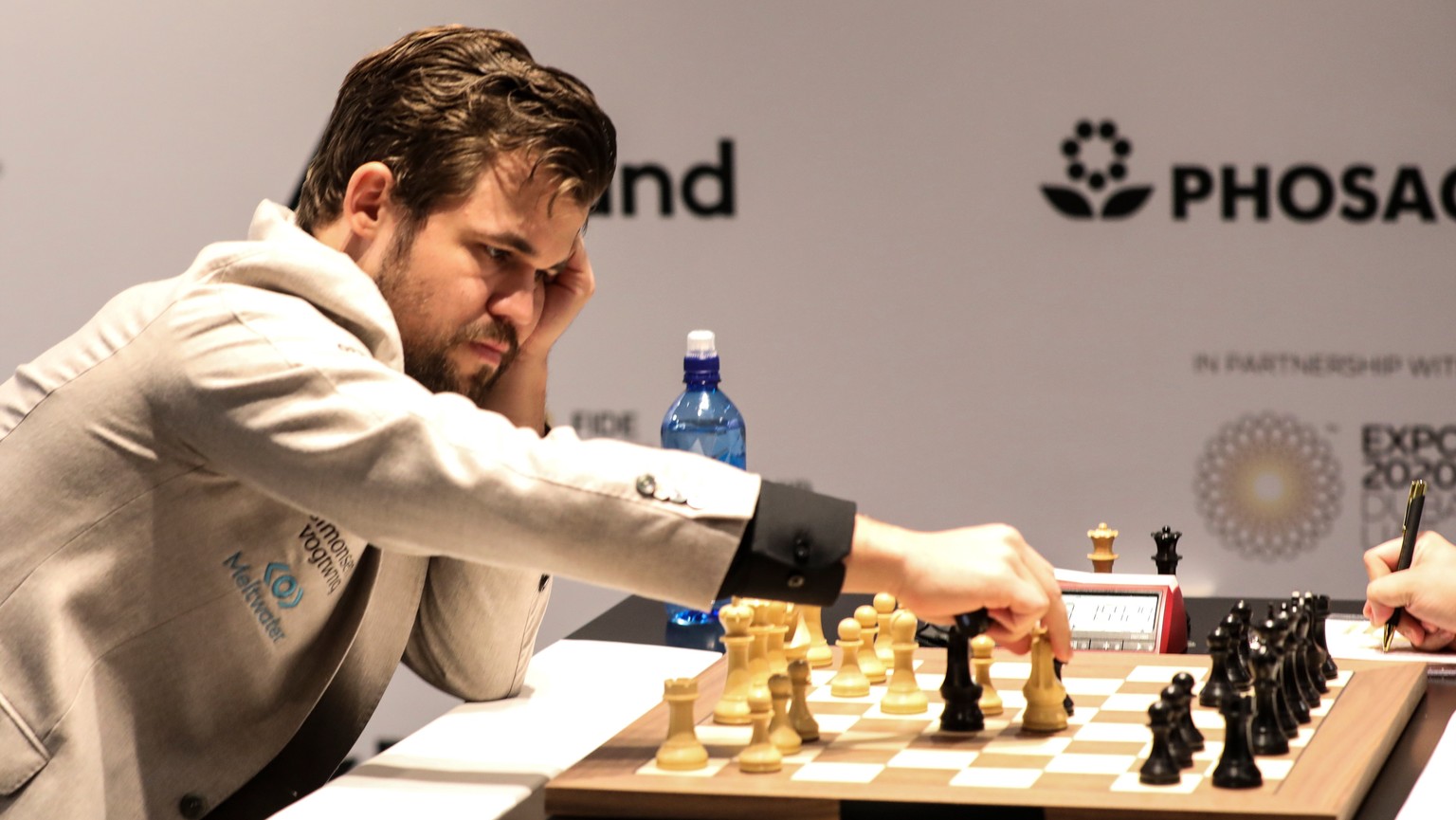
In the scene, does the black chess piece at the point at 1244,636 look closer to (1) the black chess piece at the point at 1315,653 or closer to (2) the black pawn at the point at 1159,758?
(1) the black chess piece at the point at 1315,653

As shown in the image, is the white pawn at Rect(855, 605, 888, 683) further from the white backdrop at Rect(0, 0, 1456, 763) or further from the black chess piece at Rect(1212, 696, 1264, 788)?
the white backdrop at Rect(0, 0, 1456, 763)

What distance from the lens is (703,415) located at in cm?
244

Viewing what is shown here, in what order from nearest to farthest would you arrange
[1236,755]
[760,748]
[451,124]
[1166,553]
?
[1236,755] < [760,748] < [451,124] < [1166,553]

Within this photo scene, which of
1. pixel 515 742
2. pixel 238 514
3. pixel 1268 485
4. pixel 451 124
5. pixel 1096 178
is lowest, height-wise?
pixel 515 742

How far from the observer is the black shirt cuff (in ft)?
4.39

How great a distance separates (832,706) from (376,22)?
8.14 feet

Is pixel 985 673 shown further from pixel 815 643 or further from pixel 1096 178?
pixel 1096 178

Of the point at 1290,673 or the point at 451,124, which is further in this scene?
the point at 451,124

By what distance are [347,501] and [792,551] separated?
360 mm

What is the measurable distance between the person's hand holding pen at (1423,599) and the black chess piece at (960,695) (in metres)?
0.59

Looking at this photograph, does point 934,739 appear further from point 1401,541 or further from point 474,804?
point 1401,541

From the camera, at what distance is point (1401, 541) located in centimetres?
190

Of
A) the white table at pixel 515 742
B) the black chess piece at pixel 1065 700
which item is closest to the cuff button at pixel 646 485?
the white table at pixel 515 742

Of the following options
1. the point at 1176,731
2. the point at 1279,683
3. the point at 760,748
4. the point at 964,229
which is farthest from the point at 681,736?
the point at 964,229
